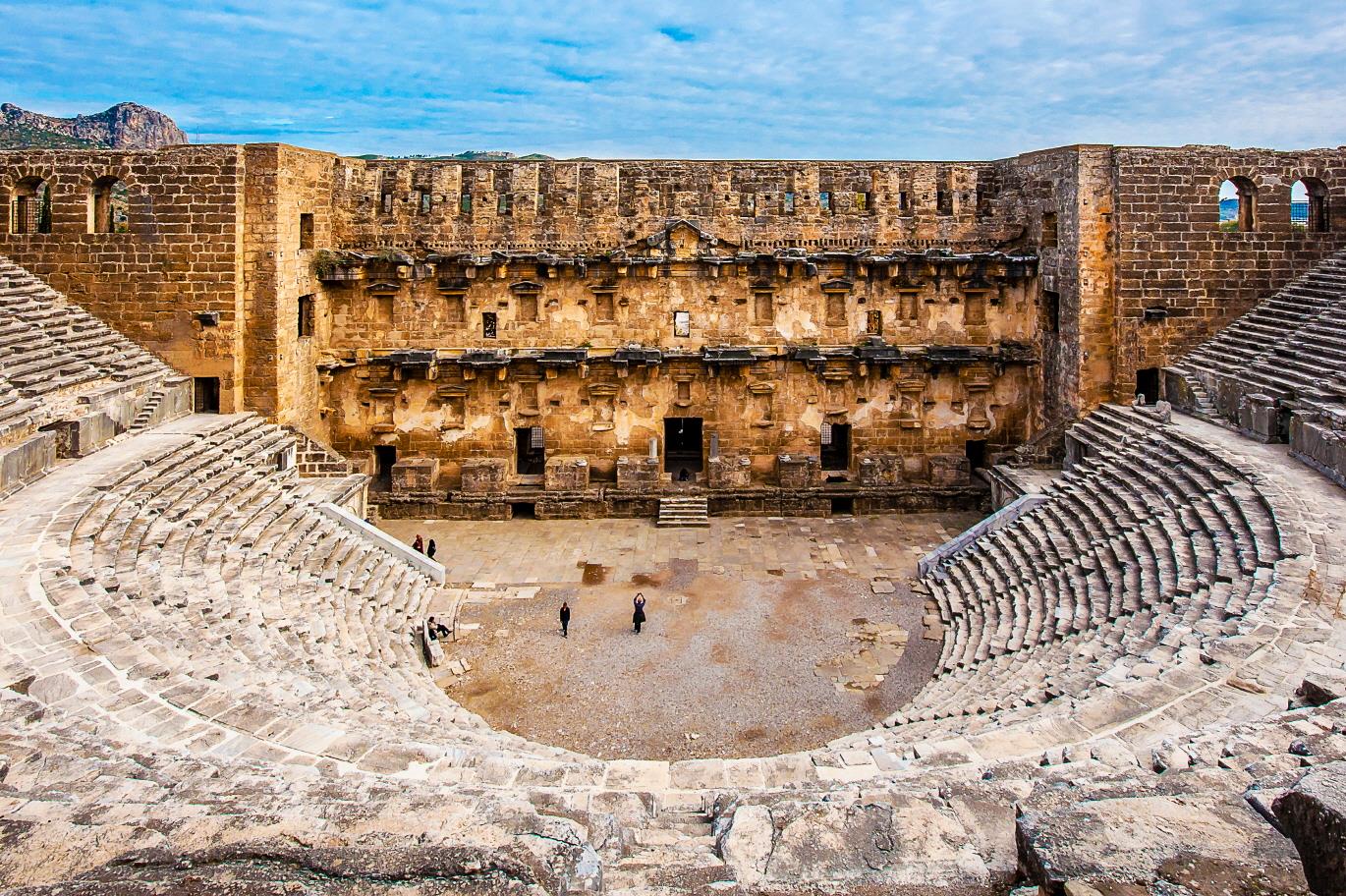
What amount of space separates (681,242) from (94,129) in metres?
37.9

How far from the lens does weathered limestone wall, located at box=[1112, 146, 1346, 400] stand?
18.9 meters

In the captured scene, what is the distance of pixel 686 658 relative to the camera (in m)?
13.2

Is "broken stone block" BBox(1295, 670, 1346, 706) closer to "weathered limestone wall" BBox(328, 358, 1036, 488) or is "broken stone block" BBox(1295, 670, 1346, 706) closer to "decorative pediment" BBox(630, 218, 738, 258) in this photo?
"weathered limestone wall" BBox(328, 358, 1036, 488)

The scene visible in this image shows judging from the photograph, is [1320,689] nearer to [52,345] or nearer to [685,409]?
[685,409]

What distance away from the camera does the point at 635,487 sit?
20.8 metres

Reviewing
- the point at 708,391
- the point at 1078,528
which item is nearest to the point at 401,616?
the point at 708,391

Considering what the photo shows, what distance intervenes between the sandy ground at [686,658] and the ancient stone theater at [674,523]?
0.28 ft

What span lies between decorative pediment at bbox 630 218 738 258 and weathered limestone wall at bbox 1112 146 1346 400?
8773 mm

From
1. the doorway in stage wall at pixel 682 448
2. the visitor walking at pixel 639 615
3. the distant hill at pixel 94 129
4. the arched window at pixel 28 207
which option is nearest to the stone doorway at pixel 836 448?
the doorway in stage wall at pixel 682 448

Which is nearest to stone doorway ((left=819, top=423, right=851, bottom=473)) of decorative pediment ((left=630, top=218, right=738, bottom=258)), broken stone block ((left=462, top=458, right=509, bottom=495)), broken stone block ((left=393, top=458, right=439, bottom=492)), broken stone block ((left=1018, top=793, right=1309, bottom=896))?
decorative pediment ((left=630, top=218, right=738, bottom=258))

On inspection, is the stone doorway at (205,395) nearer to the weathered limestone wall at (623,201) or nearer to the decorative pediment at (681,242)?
the weathered limestone wall at (623,201)

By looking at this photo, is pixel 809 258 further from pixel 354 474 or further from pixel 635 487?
pixel 354 474

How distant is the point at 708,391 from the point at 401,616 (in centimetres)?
967

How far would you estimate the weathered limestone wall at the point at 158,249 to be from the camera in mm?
18297
